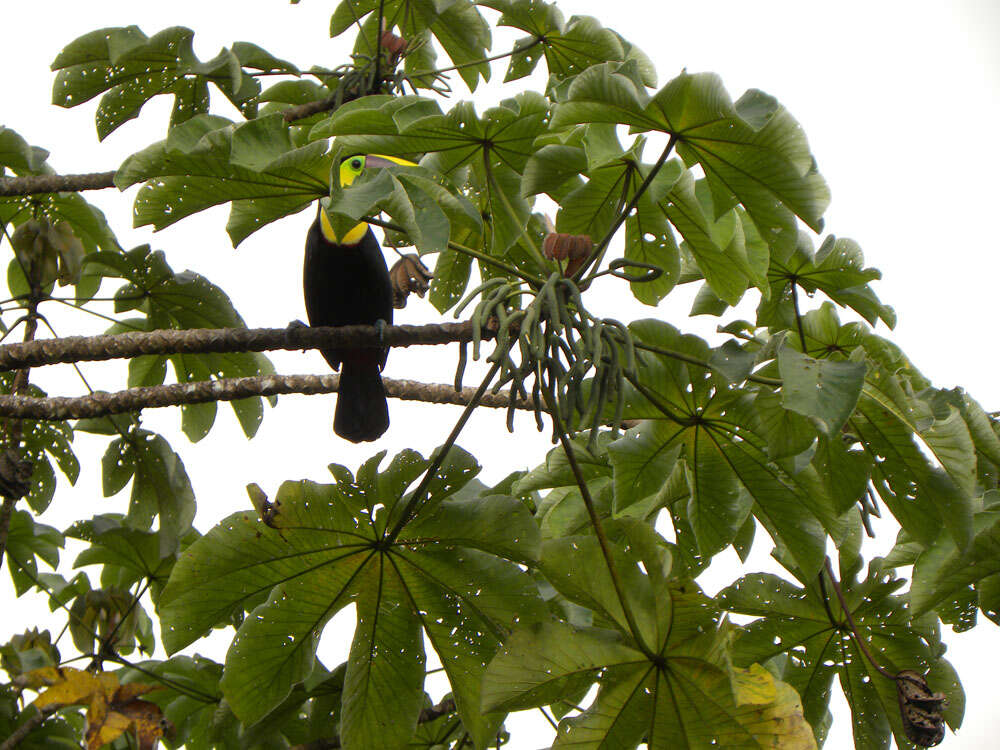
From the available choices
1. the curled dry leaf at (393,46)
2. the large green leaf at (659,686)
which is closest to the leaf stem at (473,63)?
the curled dry leaf at (393,46)

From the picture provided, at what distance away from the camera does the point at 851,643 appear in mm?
1909

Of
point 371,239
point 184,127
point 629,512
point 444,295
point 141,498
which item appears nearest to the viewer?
point 184,127

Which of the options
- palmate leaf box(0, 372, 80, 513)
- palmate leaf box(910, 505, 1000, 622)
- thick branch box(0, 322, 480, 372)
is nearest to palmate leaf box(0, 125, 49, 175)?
palmate leaf box(0, 372, 80, 513)

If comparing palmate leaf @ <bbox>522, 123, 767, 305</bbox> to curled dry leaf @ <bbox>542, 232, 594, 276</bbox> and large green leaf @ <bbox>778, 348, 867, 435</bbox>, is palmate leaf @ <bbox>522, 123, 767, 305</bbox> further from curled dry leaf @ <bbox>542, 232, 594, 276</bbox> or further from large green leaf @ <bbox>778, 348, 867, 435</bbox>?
large green leaf @ <bbox>778, 348, 867, 435</bbox>

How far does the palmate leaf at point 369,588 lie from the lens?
1.53m

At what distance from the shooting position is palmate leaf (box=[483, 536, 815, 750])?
1306 mm

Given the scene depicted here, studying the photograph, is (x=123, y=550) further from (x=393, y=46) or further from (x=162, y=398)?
(x=393, y=46)

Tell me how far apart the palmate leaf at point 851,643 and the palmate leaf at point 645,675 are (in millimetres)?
496

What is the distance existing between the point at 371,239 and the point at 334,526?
54.8 inches

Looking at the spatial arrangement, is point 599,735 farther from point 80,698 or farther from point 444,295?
point 444,295

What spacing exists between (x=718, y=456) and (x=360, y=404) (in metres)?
1.21

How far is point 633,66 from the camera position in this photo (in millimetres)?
1429

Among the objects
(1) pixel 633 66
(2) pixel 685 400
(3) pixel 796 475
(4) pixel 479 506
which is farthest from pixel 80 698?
(1) pixel 633 66

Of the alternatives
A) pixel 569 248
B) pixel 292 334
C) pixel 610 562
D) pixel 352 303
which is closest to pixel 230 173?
pixel 292 334
